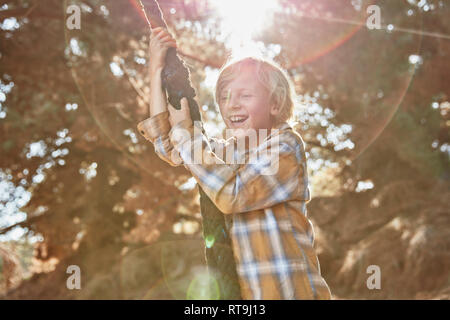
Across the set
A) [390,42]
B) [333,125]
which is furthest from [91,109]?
[390,42]

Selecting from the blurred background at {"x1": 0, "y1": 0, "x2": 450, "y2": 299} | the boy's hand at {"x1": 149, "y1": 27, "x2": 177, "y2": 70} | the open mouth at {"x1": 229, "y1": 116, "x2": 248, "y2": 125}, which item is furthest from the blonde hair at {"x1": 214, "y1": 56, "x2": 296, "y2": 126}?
the blurred background at {"x1": 0, "y1": 0, "x2": 450, "y2": 299}

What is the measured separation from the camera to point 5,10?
458 centimetres

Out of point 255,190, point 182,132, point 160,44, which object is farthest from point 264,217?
point 160,44

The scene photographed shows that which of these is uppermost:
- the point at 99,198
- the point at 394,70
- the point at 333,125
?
the point at 394,70

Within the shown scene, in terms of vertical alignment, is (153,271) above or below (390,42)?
below

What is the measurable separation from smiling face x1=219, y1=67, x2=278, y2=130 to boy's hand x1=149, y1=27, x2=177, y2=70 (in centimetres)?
27

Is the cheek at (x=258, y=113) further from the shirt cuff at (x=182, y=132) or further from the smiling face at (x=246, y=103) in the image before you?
the shirt cuff at (x=182, y=132)

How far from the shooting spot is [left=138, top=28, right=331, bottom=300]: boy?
1.18 meters

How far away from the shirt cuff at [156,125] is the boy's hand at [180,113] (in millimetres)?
61

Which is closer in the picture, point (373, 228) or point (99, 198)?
point (373, 228)

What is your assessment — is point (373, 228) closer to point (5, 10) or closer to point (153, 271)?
point (153, 271)

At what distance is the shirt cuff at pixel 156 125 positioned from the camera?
134cm

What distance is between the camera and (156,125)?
1.35m
